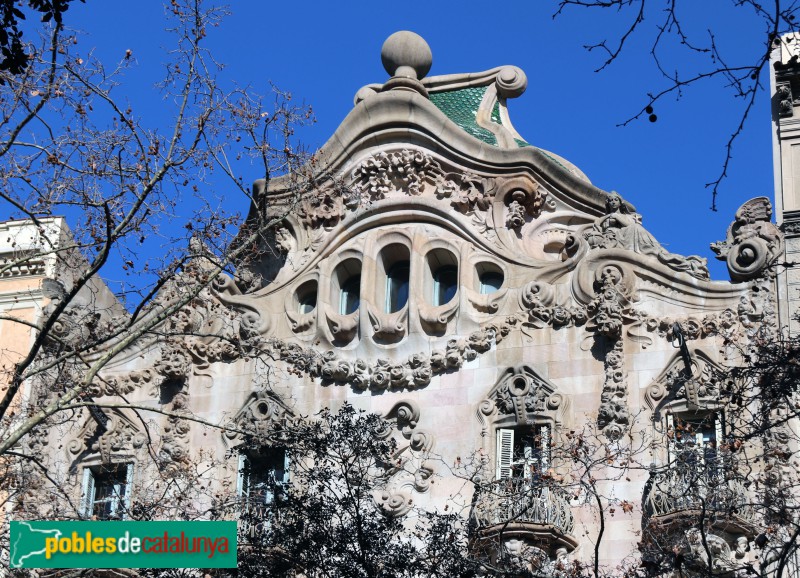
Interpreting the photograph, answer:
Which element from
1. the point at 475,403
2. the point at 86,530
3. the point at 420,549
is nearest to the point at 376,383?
the point at 475,403

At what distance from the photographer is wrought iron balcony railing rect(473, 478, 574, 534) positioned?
72.9ft

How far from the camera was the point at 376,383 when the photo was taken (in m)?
24.5

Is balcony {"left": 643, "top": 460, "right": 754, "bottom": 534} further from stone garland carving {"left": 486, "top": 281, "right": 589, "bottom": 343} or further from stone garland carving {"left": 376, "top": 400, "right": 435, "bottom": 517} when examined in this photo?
stone garland carving {"left": 376, "top": 400, "right": 435, "bottom": 517}

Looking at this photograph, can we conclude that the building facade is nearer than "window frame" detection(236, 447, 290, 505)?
Yes

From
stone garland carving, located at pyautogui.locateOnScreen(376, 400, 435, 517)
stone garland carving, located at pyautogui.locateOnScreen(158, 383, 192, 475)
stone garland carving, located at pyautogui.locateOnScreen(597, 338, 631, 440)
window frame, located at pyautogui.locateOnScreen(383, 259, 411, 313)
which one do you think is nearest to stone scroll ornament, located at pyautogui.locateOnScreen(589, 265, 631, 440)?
stone garland carving, located at pyautogui.locateOnScreen(597, 338, 631, 440)

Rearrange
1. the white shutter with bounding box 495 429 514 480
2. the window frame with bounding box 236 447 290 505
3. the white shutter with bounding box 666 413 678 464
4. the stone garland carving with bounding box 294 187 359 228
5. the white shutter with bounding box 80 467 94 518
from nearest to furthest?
1. the white shutter with bounding box 666 413 678 464
2. the white shutter with bounding box 495 429 514 480
3. the window frame with bounding box 236 447 290 505
4. the white shutter with bounding box 80 467 94 518
5. the stone garland carving with bounding box 294 187 359 228

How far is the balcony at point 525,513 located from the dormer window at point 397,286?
3771 millimetres

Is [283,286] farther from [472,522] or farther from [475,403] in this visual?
[472,522]

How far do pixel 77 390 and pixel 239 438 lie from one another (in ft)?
20.0

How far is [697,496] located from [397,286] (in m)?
7.35

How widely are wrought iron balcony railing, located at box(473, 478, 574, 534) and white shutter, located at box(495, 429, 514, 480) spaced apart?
607mm

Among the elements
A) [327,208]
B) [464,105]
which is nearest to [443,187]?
[327,208]

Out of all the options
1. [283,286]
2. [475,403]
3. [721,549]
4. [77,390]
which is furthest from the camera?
[283,286]

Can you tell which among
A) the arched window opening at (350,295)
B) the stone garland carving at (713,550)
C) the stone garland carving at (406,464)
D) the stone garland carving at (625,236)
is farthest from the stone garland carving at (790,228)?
the arched window opening at (350,295)
